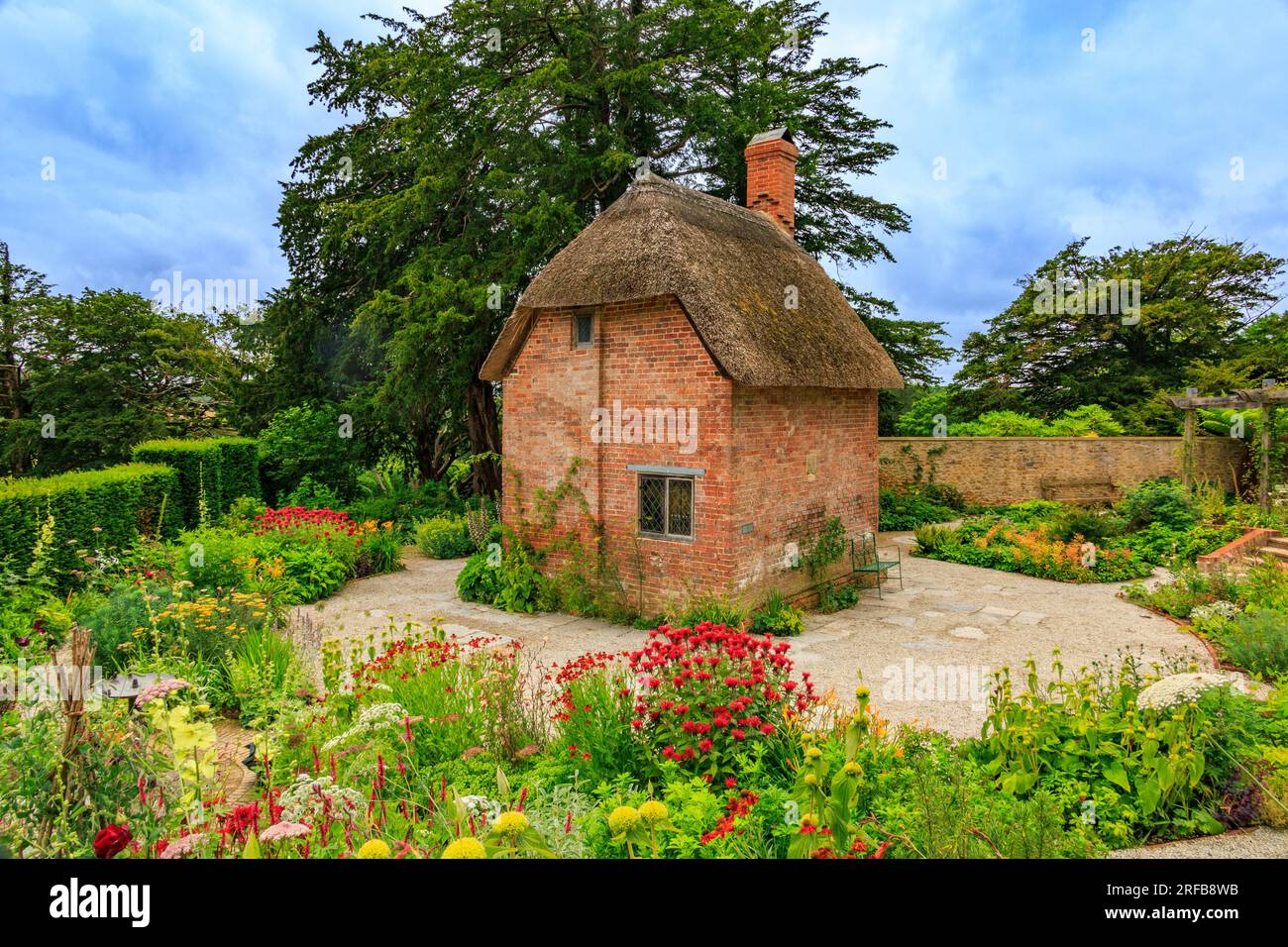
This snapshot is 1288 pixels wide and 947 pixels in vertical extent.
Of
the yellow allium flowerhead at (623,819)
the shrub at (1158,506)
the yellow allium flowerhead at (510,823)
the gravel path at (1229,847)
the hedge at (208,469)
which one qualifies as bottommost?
the gravel path at (1229,847)

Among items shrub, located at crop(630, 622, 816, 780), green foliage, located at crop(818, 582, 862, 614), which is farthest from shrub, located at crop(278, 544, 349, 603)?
shrub, located at crop(630, 622, 816, 780)

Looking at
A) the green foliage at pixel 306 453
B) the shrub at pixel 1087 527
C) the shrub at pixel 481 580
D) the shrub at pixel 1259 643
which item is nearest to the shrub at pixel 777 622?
the shrub at pixel 481 580

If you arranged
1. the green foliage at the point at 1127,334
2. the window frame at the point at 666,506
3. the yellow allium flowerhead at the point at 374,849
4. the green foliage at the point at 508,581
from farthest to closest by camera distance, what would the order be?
the green foliage at the point at 1127,334 < the green foliage at the point at 508,581 < the window frame at the point at 666,506 < the yellow allium flowerhead at the point at 374,849

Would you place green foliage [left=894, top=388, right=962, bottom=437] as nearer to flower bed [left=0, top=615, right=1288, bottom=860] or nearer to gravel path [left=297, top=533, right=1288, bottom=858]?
gravel path [left=297, top=533, right=1288, bottom=858]

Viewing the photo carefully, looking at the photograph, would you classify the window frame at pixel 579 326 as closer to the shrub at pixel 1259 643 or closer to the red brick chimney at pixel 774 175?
the red brick chimney at pixel 774 175

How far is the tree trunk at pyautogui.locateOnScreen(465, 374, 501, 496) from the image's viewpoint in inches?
712

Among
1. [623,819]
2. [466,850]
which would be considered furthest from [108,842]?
[623,819]

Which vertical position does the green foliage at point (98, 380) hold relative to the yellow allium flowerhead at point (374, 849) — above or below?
above

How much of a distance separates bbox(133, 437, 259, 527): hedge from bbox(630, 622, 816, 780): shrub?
1078cm

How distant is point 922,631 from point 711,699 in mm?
5736

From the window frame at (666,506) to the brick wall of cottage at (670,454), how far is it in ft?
0.17

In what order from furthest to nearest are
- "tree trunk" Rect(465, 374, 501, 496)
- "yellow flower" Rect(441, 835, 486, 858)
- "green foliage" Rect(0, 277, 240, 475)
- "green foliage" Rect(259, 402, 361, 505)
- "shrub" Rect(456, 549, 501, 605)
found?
"green foliage" Rect(0, 277, 240, 475), "tree trunk" Rect(465, 374, 501, 496), "green foliage" Rect(259, 402, 361, 505), "shrub" Rect(456, 549, 501, 605), "yellow flower" Rect(441, 835, 486, 858)

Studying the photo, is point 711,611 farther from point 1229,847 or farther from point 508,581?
point 1229,847

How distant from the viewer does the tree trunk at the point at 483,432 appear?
18078mm
